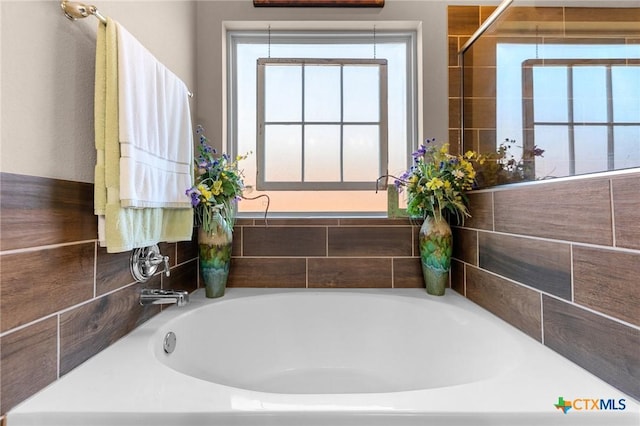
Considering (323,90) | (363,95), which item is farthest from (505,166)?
(323,90)

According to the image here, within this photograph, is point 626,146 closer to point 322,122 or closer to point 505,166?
point 505,166

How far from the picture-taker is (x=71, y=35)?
812mm

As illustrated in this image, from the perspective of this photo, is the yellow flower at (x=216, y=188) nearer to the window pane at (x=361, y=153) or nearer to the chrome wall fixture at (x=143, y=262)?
the chrome wall fixture at (x=143, y=262)

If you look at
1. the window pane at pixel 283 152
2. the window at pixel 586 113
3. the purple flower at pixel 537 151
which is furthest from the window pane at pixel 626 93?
the window pane at pixel 283 152

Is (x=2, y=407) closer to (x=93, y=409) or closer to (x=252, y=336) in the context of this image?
(x=93, y=409)

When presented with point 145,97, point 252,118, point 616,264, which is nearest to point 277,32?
point 252,118

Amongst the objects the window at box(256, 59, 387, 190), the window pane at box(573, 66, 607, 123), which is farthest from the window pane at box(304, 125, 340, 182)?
the window pane at box(573, 66, 607, 123)

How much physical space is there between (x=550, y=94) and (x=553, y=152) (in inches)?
9.6

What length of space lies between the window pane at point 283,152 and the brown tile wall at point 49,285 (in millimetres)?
1001

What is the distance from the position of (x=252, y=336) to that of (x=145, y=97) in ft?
3.51

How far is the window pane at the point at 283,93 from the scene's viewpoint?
6.02 ft

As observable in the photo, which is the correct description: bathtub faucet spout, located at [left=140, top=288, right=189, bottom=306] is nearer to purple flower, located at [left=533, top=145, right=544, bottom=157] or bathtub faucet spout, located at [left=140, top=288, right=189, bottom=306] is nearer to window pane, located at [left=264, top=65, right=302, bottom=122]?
window pane, located at [left=264, top=65, right=302, bottom=122]

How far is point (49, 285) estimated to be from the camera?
0.72m

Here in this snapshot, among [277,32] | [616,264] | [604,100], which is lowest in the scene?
[616,264]
